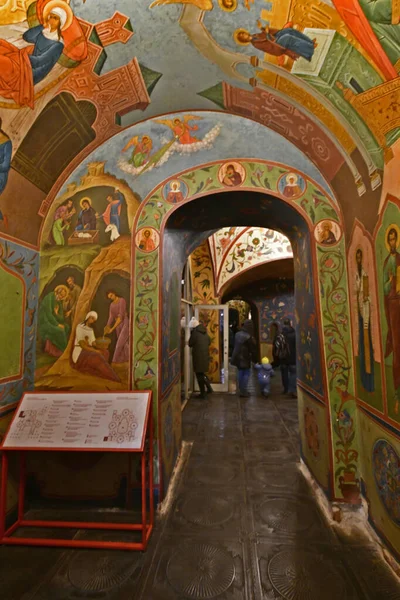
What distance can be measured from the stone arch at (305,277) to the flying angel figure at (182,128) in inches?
12.8

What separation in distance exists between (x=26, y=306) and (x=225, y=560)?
9.80 feet

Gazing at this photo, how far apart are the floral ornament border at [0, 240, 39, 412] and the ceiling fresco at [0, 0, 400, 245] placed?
18 centimetres

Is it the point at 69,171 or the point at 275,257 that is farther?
the point at 275,257

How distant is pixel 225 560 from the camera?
2.57m

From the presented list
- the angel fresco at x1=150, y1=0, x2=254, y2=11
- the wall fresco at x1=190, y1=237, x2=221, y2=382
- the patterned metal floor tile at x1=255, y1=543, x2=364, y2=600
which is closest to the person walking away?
the wall fresco at x1=190, y1=237, x2=221, y2=382

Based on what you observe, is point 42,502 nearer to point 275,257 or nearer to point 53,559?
point 53,559

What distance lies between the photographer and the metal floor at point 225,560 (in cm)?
227

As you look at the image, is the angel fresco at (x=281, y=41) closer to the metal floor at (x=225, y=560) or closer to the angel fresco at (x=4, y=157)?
the angel fresco at (x=4, y=157)

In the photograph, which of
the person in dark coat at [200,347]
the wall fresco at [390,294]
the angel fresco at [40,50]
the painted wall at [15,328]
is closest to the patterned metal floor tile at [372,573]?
the wall fresco at [390,294]

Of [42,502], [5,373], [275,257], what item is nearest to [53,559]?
[42,502]

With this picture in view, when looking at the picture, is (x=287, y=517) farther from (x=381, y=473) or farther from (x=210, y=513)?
(x=381, y=473)

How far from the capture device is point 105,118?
10.1 ft

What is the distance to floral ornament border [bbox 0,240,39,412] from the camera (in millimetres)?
3025

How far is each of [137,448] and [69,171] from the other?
295 cm
